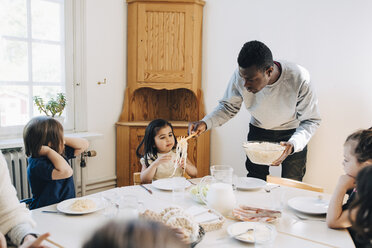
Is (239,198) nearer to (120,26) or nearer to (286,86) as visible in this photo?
(286,86)

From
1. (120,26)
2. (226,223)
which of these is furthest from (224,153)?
(226,223)

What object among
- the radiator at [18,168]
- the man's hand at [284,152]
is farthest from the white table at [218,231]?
the radiator at [18,168]

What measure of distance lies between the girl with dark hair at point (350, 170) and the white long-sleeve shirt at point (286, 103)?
0.54 metres

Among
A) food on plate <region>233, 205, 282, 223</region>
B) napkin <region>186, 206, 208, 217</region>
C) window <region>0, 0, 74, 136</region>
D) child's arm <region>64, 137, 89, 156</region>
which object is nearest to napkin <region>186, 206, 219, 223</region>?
napkin <region>186, 206, 208, 217</region>

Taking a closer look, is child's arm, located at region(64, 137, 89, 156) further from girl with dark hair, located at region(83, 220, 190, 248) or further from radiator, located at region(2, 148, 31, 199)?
girl with dark hair, located at region(83, 220, 190, 248)

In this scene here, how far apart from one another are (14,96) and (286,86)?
84.9 inches

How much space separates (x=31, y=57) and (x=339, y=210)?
2.62 meters

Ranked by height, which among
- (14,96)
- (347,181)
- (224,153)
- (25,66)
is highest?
(25,66)

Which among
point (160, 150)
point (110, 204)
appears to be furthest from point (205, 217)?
point (160, 150)

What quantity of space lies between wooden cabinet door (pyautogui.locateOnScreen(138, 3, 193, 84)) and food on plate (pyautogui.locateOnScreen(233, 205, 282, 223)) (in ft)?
6.94

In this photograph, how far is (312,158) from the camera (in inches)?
113

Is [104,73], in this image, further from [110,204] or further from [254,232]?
[254,232]

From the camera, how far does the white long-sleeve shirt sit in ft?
7.19

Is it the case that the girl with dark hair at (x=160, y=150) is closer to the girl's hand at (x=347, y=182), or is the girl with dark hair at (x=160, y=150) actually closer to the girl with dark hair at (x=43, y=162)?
the girl with dark hair at (x=43, y=162)
